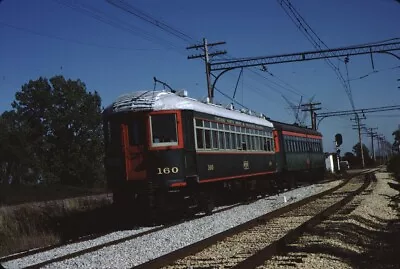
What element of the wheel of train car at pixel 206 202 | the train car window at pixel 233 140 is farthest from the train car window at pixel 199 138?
the train car window at pixel 233 140

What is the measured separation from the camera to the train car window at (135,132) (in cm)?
1391

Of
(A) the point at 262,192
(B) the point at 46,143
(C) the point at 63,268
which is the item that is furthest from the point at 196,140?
(B) the point at 46,143

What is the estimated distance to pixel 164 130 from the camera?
45.7ft

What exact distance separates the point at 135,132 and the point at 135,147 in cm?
39

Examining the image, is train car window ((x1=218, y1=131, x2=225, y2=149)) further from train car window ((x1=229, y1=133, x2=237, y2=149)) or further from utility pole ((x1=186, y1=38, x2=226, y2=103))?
utility pole ((x1=186, y1=38, x2=226, y2=103))

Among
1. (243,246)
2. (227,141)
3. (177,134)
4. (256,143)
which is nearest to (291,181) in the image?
(256,143)

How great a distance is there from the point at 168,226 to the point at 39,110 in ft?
165

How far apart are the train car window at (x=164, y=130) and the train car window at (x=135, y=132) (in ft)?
1.02

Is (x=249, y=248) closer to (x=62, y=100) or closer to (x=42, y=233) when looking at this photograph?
(x=42, y=233)

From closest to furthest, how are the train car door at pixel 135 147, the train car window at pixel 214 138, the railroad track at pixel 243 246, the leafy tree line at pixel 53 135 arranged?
the railroad track at pixel 243 246
the train car door at pixel 135 147
the train car window at pixel 214 138
the leafy tree line at pixel 53 135

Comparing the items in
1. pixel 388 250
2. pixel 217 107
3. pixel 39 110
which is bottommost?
pixel 388 250

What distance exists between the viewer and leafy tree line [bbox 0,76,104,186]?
59.0 metres

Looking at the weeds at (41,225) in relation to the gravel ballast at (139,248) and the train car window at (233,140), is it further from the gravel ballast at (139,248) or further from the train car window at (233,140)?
the train car window at (233,140)

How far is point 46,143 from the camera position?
5897 cm
